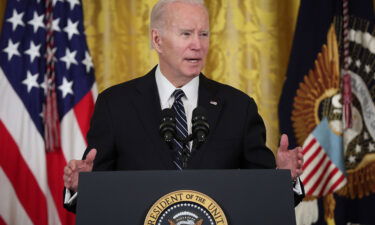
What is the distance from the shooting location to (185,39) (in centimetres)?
240

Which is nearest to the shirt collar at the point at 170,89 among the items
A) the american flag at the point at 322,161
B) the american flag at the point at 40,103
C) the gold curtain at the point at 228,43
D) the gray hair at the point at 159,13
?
the gray hair at the point at 159,13

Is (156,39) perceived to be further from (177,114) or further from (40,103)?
(40,103)

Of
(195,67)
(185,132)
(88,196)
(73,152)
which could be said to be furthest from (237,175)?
(73,152)

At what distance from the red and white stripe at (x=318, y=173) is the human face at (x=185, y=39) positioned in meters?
2.05

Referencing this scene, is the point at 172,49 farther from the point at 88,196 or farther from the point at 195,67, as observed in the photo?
the point at 88,196

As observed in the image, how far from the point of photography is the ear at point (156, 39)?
2.54 metres

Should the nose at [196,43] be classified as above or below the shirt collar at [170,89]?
above

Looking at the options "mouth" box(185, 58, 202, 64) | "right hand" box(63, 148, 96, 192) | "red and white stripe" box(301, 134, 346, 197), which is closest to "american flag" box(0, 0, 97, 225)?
"red and white stripe" box(301, 134, 346, 197)

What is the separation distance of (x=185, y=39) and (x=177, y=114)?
33 centimetres

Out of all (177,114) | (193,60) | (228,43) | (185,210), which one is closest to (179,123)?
(177,114)

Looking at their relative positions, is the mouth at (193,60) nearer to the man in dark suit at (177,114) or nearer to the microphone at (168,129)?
the man in dark suit at (177,114)

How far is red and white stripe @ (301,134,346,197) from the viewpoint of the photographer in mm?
4168

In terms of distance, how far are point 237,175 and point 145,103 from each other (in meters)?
0.91

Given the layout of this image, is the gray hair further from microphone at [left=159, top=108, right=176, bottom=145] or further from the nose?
microphone at [left=159, top=108, right=176, bottom=145]
